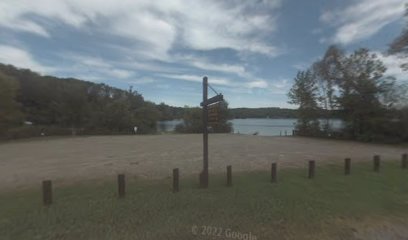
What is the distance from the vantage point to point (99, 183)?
912cm

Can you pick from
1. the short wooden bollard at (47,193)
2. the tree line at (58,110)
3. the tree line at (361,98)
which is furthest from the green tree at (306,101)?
the short wooden bollard at (47,193)

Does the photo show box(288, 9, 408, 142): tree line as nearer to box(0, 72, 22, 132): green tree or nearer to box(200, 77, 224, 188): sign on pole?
box(200, 77, 224, 188): sign on pole

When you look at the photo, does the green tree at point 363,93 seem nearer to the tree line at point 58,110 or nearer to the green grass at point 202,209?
the green grass at point 202,209

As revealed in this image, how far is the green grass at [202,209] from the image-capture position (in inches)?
210

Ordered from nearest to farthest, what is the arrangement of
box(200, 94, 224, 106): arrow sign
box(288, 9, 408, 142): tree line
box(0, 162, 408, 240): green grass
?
box(0, 162, 408, 240): green grass
box(200, 94, 224, 106): arrow sign
box(288, 9, 408, 142): tree line

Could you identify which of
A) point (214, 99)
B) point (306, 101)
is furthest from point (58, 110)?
point (214, 99)

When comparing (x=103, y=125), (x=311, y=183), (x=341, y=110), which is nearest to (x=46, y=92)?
(x=103, y=125)

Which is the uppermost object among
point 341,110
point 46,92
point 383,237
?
point 46,92

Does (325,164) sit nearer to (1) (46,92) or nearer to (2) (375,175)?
(2) (375,175)

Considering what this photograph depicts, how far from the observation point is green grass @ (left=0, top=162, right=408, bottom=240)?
5.33 m

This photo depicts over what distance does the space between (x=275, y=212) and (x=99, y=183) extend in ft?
16.9

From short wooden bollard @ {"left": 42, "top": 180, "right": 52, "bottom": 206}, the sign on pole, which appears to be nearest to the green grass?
short wooden bollard @ {"left": 42, "top": 180, "right": 52, "bottom": 206}

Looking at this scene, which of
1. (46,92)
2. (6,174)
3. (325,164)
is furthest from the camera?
(46,92)

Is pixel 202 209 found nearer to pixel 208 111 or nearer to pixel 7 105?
pixel 208 111
